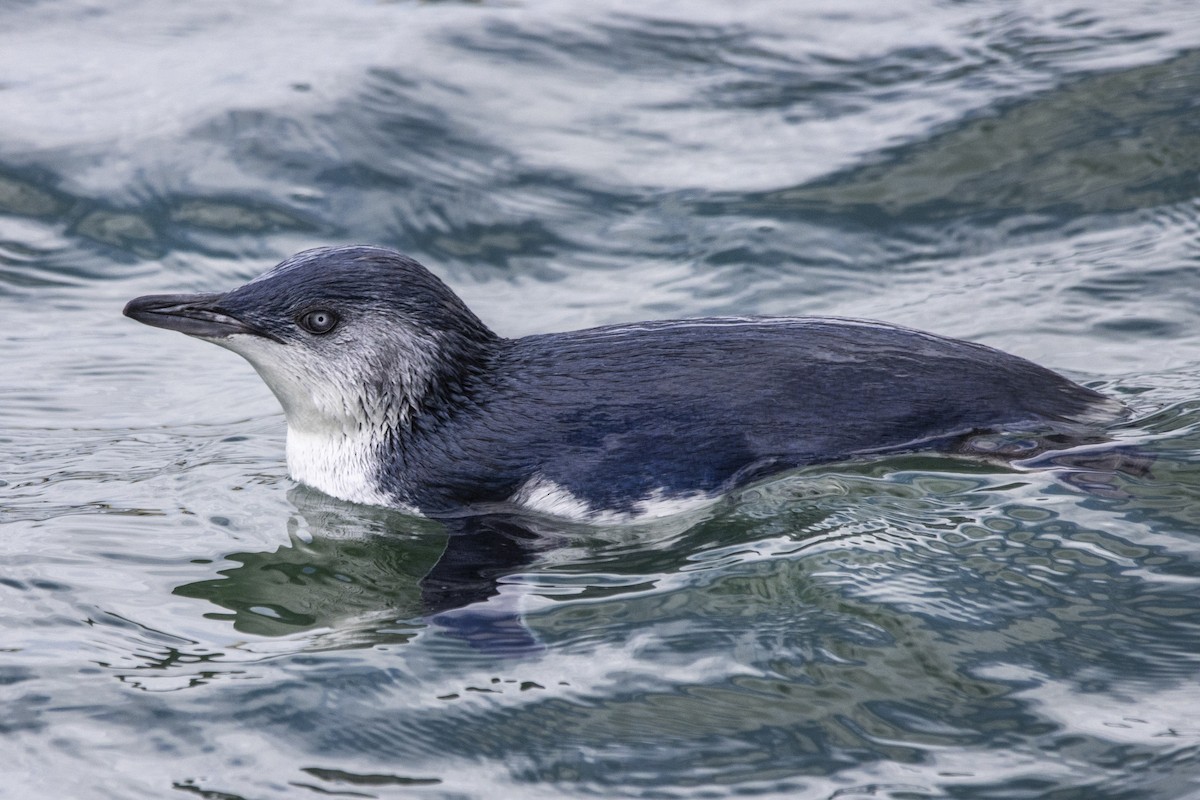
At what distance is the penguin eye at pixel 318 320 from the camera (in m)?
6.20

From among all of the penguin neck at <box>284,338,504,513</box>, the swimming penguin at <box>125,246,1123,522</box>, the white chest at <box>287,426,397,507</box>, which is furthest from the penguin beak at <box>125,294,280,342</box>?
the white chest at <box>287,426,397,507</box>

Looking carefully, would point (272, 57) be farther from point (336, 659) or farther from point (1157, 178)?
point (336, 659)

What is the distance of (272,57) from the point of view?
11258mm

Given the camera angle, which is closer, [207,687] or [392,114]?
[207,687]

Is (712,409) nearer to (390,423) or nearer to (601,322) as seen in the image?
(390,423)

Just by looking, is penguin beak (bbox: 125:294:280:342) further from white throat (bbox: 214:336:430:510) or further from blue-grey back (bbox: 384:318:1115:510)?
blue-grey back (bbox: 384:318:1115:510)

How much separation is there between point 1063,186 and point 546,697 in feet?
20.0

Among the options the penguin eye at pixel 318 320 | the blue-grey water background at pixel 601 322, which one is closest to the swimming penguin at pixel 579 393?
the penguin eye at pixel 318 320

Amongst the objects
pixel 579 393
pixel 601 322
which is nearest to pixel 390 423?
pixel 579 393

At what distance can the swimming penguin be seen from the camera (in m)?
6.00

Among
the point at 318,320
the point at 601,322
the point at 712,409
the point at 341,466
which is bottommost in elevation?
the point at 341,466

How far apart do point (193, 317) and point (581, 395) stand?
5.26 feet

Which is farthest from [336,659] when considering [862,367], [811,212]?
[811,212]

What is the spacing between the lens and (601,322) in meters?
8.60
